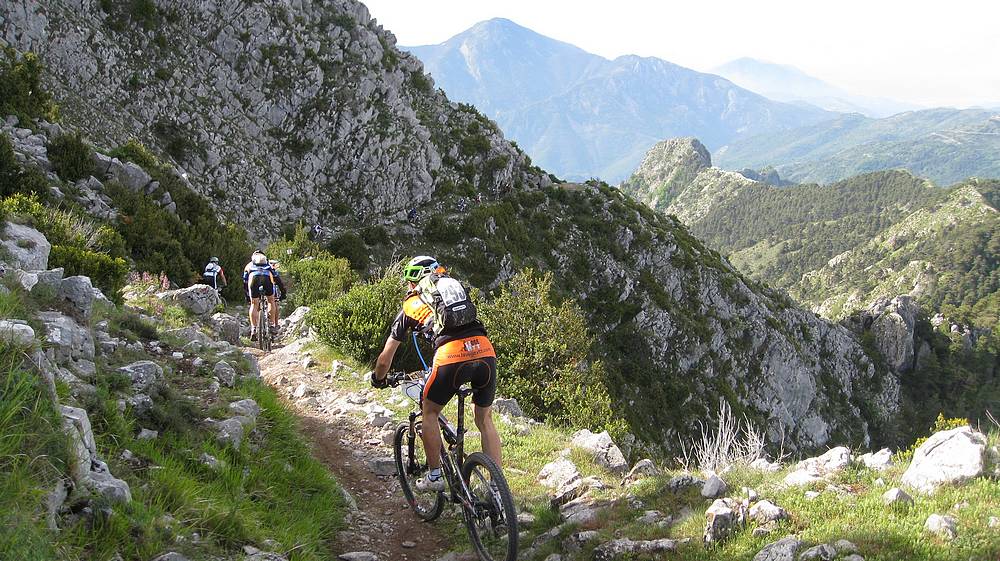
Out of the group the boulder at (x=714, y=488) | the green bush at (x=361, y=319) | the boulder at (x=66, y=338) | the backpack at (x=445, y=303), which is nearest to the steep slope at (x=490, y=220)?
the green bush at (x=361, y=319)

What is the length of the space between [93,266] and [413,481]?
6.60 m

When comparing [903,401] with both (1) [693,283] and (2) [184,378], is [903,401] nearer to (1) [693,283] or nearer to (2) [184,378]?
(1) [693,283]

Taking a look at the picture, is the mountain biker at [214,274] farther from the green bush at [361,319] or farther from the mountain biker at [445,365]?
the mountain biker at [445,365]

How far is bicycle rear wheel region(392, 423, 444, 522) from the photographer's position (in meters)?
5.59

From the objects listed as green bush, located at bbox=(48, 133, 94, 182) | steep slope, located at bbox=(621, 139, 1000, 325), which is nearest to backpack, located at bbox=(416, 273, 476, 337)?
green bush, located at bbox=(48, 133, 94, 182)

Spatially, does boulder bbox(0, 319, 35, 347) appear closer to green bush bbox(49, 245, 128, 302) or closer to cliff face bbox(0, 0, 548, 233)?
green bush bbox(49, 245, 128, 302)

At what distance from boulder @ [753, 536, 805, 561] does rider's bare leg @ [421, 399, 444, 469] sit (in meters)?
2.63

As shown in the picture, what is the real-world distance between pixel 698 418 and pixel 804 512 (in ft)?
144

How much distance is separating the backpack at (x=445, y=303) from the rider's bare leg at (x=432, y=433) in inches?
26.1

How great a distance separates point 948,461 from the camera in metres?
4.34

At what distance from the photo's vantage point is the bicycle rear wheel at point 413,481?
5.59m

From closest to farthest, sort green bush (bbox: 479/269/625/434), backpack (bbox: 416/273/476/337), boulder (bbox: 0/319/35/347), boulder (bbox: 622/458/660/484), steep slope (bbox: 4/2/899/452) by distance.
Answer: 1. boulder (bbox: 0/319/35/347)
2. backpack (bbox: 416/273/476/337)
3. boulder (bbox: 622/458/660/484)
4. green bush (bbox: 479/269/625/434)
5. steep slope (bbox: 4/2/899/452)

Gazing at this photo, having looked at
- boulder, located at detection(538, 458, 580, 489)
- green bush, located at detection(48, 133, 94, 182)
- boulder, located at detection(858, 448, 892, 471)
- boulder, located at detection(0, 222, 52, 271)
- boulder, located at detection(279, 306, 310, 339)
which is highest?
green bush, located at detection(48, 133, 94, 182)

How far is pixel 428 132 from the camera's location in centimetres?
4356
